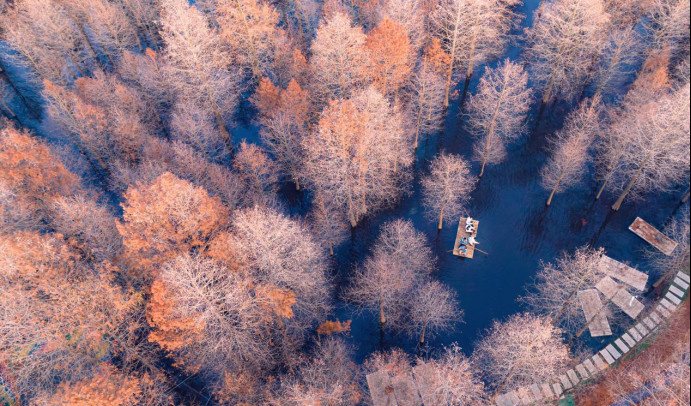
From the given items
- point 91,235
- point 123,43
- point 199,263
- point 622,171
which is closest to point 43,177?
point 91,235

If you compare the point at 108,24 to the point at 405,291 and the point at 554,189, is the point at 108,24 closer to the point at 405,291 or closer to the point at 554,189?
the point at 405,291

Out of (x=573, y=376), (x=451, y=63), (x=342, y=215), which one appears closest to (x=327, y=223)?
(x=342, y=215)

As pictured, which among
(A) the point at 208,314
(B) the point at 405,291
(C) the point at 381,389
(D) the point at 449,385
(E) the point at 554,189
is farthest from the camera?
(E) the point at 554,189

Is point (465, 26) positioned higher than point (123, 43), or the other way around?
point (465, 26)

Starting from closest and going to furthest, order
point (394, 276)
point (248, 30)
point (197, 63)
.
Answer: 1. point (394, 276)
2. point (197, 63)
3. point (248, 30)

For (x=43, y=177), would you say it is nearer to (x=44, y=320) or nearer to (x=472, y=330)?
(x=44, y=320)
